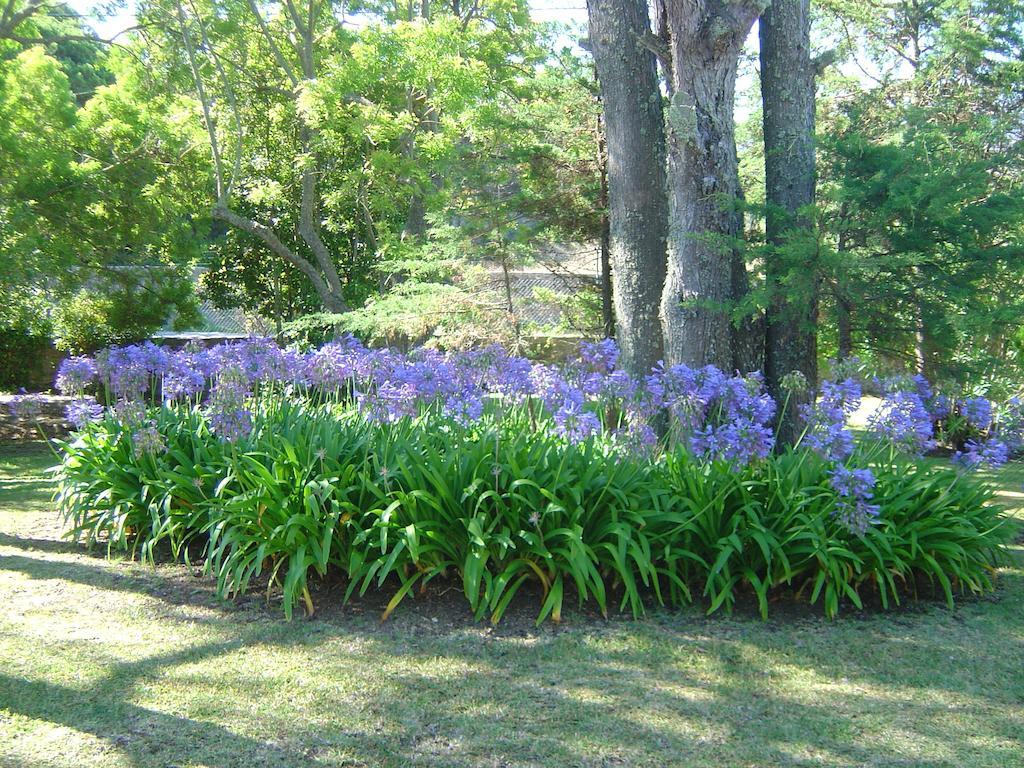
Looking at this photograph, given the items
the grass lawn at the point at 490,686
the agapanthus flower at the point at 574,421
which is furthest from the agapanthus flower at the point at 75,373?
the agapanthus flower at the point at 574,421

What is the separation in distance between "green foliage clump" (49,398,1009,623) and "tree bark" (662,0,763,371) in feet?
4.61

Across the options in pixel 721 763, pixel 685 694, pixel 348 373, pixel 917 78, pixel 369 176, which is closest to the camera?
pixel 721 763

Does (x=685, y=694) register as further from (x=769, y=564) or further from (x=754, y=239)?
(x=754, y=239)

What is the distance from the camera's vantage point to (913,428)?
460 centimetres

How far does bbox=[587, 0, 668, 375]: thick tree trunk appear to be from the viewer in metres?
6.76

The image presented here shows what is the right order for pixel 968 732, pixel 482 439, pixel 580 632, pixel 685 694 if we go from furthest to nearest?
pixel 482 439 → pixel 580 632 → pixel 685 694 → pixel 968 732

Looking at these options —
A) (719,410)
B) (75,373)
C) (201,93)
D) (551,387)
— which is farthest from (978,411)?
(201,93)

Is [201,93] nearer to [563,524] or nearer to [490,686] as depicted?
[563,524]

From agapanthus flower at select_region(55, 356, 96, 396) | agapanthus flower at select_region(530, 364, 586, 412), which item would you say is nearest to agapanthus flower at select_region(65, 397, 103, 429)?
agapanthus flower at select_region(55, 356, 96, 396)

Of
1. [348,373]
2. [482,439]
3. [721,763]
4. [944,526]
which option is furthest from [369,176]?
[721,763]

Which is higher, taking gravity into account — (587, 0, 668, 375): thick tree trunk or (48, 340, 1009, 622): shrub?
(587, 0, 668, 375): thick tree trunk

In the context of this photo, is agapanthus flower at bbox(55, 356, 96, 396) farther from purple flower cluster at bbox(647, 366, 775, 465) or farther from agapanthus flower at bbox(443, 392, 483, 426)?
purple flower cluster at bbox(647, 366, 775, 465)

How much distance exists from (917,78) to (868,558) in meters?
10.5

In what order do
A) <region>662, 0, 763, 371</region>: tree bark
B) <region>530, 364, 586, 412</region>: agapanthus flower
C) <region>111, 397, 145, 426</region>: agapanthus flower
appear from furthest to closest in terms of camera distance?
<region>662, 0, 763, 371</region>: tree bark
<region>111, 397, 145, 426</region>: agapanthus flower
<region>530, 364, 586, 412</region>: agapanthus flower
